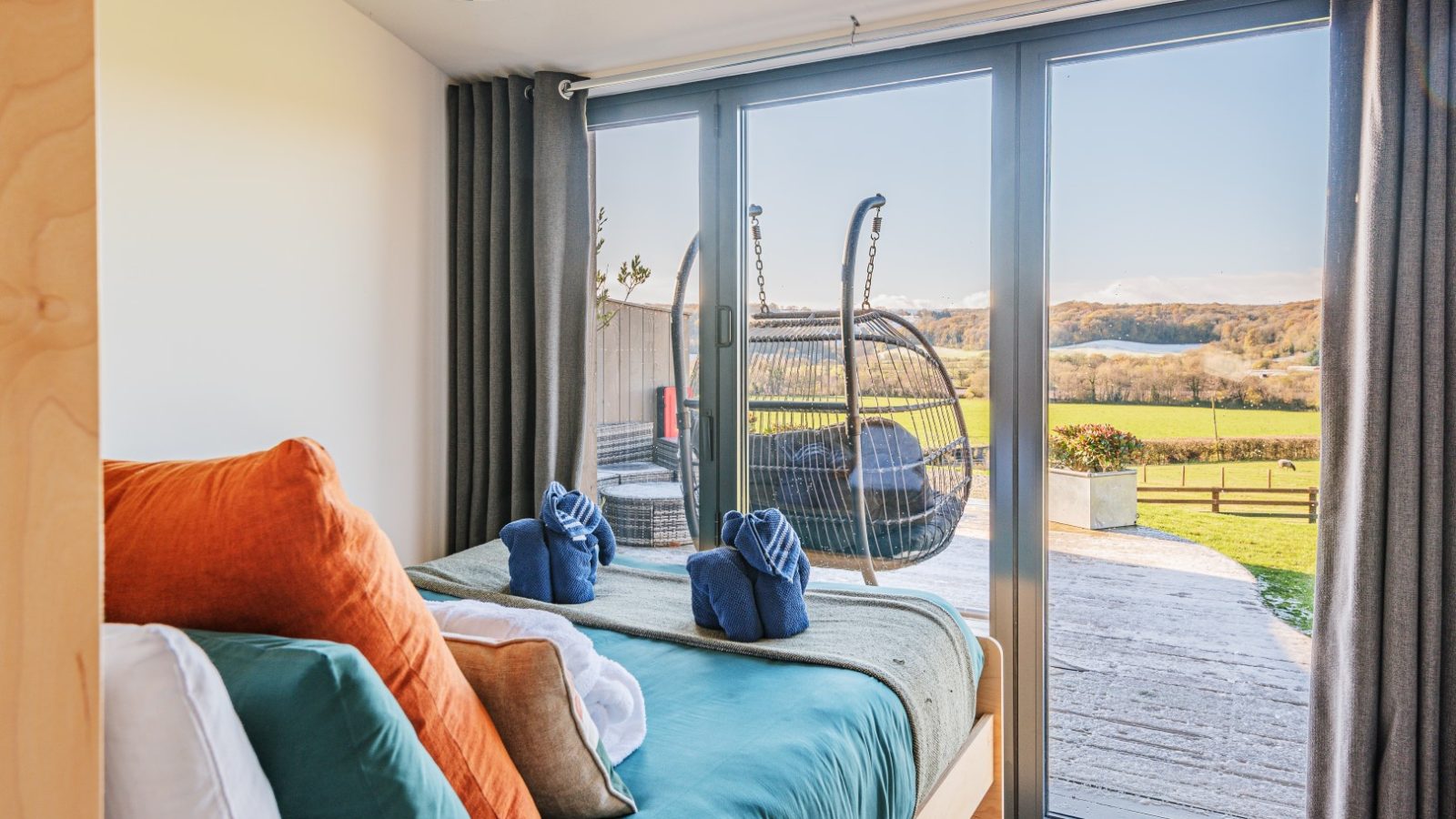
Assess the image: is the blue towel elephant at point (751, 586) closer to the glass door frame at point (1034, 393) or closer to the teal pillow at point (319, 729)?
the glass door frame at point (1034, 393)

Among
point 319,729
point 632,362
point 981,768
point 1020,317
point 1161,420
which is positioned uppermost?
point 1020,317

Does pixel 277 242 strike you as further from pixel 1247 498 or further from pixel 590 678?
pixel 1247 498

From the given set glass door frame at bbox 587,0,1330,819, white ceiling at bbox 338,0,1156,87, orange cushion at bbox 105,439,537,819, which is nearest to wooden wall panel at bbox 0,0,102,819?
orange cushion at bbox 105,439,537,819

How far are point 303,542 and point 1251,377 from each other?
2.31 metres

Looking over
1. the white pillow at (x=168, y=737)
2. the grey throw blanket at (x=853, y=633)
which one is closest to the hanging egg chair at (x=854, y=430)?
the grey throw blanket at (x=853, y=633)

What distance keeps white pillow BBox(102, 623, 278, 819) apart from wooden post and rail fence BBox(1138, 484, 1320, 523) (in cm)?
233

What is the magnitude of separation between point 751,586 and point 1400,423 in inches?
59.0

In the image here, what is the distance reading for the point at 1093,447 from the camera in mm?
2455

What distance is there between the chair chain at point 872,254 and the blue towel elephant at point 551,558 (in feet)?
3.69

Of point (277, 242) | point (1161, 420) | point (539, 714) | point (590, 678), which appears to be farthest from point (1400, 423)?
point (277, 242)

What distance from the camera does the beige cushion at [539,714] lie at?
43.1 inches

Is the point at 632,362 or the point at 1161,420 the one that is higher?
the point at 632,362

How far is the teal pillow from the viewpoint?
0.77 m

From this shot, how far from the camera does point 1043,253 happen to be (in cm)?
244
